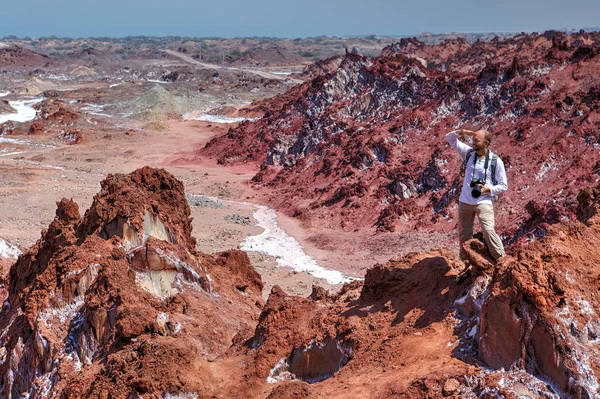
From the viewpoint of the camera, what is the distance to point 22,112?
68.8 metres

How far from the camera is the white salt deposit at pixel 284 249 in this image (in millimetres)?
21161

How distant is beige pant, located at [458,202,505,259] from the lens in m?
7.14

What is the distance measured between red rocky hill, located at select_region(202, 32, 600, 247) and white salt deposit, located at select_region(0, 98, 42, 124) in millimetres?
29210

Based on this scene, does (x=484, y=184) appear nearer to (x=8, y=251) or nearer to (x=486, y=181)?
(x=486, y=181)

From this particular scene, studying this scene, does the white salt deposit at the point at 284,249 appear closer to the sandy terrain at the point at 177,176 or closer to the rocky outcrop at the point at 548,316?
the sandy terrain at the point at 177,176

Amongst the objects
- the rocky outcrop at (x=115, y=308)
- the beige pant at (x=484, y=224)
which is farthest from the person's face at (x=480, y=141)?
the rocky outcrop at (x=115, y=308)

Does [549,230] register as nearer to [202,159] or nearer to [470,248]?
[470,248]

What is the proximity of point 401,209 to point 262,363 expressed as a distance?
769 inches

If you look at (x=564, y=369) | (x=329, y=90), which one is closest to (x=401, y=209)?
(x=329, y=90)

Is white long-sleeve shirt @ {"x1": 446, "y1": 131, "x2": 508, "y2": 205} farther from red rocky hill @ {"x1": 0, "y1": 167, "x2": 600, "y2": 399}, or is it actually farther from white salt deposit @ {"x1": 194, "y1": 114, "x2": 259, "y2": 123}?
white salt deposit @ {"x1": 194, "y1": 114, "x2": 259, "y2": 123}

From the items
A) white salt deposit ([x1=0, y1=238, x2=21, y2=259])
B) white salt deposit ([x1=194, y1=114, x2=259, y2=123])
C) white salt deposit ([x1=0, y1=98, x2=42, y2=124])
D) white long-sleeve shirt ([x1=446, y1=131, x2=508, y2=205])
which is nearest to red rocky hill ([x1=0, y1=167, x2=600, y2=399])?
white long-sleeve shirt ([x1=446, y1=131, x2=508, y2=205])

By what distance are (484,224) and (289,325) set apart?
2781mm

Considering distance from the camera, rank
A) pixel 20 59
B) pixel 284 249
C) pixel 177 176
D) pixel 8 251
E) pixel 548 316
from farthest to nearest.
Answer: pixel 20 59 → pixel 177 176 → pixel 284 249 → pixel 8 251 → pixel 548 316

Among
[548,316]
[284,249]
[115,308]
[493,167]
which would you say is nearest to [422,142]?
[284,249]
